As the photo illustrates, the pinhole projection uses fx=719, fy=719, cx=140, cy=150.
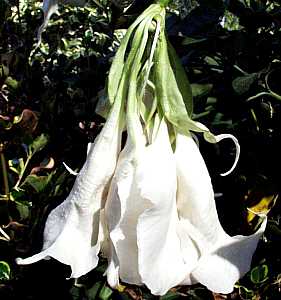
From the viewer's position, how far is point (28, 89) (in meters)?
1.22

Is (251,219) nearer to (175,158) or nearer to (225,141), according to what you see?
(225,141)

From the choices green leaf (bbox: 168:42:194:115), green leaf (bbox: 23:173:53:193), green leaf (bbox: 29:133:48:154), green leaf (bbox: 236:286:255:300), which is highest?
green leaf (bbox: 168:42:194:115)

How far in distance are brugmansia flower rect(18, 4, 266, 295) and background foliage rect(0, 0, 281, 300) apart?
11.0 inches

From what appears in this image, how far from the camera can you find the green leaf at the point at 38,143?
105cm

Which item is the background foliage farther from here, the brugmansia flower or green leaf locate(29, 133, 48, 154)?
the brugmansia flower

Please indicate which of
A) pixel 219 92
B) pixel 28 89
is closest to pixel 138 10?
pixel 219 92

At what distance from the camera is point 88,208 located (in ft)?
1.95

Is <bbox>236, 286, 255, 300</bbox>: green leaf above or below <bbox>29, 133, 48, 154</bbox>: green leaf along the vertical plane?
below

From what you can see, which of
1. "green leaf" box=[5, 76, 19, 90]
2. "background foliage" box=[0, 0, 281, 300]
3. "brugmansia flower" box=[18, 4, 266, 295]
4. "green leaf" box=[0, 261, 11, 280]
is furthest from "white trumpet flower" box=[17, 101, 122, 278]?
"green leaf" box=[5, 76, 19, 90]

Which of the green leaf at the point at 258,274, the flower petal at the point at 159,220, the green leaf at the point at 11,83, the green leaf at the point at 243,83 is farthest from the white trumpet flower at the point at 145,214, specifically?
the green leaf at the point at 11,83

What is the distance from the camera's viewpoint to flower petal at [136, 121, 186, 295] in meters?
0.55

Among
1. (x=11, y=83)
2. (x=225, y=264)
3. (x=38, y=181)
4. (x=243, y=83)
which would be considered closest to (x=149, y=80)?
(x=225, y=264)

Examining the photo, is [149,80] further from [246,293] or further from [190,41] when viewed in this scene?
[246,293]

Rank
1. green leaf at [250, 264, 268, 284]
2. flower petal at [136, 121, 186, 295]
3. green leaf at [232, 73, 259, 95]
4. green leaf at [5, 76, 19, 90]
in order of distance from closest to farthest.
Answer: flower petal at [136, 121, 186, 295], green leaf at [232, 73, 259, 95], green leaf at [250, 264, 268, 284], green leaf at [5, 76, 19, 90]
